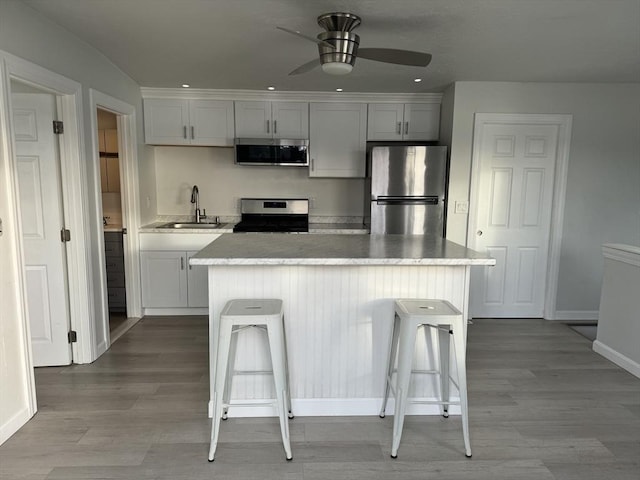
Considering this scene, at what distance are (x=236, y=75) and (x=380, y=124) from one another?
1.58m

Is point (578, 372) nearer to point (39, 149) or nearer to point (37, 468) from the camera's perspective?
point (37, 468)

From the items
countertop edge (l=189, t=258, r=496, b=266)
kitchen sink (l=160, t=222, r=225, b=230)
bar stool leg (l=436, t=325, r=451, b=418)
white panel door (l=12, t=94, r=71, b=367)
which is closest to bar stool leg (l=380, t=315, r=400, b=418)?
bar stool leg (l=436, t=325, r=451, b=418)

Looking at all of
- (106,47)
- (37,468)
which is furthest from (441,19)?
(37,468)

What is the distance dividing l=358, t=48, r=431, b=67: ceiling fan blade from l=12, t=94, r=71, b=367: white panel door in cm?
213

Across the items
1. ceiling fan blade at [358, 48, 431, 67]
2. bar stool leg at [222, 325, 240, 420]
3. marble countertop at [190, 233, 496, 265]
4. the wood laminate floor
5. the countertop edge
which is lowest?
the wood laminate floor

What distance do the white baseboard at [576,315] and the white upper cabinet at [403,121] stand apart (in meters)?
2.22

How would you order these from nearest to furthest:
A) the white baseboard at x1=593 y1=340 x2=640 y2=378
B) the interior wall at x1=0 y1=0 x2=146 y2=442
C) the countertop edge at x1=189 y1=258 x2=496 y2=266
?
the countertop edge at x1=189 y1=258 x2=496 y2=266 → the interior wall at x1=0 y1=0 x2=146 y2=442 → the white baseboard at x1=593 y1=340 x2=640 y2=378

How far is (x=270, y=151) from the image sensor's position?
13.5 ft

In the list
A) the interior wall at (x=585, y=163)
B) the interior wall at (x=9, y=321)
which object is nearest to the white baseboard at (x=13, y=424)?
the interior wall at (x=9, y=321)

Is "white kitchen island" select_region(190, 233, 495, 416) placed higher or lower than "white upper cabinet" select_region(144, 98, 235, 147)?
lower

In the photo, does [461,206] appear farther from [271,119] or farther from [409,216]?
[271,119]

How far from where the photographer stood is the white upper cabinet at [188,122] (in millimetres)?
4086

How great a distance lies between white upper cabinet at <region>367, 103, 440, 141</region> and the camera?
13.8 feet

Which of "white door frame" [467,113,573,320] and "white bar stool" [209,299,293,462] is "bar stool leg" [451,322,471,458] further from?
"white door frame" [467,113,573,320]
